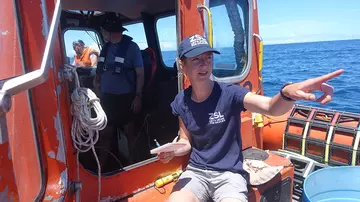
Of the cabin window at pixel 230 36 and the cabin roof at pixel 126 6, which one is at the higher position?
the cabin roof at pixel 126 6

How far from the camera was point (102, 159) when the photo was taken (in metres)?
3.29

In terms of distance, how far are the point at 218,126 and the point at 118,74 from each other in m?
1.64

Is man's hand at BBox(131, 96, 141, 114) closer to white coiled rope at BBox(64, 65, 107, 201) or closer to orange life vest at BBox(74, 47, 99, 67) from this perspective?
white coiled rope at BBox(64, 65, 107, 201)

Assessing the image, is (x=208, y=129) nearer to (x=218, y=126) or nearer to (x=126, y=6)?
(x=218, y=126)

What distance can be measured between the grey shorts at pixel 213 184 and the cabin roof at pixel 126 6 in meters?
2.53

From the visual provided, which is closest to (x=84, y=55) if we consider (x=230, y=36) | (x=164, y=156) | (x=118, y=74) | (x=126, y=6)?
(x=126, y=6)

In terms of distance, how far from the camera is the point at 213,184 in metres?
2.12

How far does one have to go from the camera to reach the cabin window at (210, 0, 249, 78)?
2.67 metres

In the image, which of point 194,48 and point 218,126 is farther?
point 218,126

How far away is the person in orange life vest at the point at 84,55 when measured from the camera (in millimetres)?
6584

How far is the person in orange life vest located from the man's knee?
511 cm

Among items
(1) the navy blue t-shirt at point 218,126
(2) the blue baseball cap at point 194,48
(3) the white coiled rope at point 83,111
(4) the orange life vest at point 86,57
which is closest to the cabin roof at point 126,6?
(2) the blue baseball cap at point 194,48

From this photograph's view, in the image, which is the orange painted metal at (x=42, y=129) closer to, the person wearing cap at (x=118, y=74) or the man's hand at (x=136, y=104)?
the person wearing cap at (x=118, y=74)

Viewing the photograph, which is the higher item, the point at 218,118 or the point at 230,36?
the point at 230,36
